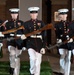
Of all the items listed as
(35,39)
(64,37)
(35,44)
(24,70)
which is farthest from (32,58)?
(24,70)

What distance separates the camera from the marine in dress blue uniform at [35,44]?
834cm

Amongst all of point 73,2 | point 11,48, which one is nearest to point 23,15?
point 73,2

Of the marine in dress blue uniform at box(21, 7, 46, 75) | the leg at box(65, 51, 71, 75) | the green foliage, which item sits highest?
the marine in dress blue uniform at box(21, 7, 46, 75)

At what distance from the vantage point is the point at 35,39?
8.41 metres

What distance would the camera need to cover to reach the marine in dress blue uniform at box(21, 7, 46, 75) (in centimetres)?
834

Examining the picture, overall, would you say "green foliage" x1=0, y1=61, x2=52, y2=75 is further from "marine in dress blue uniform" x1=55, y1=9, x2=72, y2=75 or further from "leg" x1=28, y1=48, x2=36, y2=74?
"leg" x1=28, y1=48, x2=36, y2=74

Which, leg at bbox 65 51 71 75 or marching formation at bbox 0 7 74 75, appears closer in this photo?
marching formation at bbox 0 7 74 75

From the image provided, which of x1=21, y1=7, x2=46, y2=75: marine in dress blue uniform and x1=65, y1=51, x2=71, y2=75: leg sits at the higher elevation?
x1=21, y1=7, x2=46, y2=75: marine in dress blue uniform

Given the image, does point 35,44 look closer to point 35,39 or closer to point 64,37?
point 35,39

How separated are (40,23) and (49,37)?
26.3ft

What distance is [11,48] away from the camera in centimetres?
923

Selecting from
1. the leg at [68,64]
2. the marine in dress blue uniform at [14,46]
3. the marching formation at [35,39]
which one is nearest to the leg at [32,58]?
the marching formation at [35,39]

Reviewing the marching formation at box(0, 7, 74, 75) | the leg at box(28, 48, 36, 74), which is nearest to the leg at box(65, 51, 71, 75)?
the marching formation at box(0, 7, 74, 75)

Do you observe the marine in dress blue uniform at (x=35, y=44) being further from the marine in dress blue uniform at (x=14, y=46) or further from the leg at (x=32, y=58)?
the marine in dress blue uniform at (x=14, y=46)
